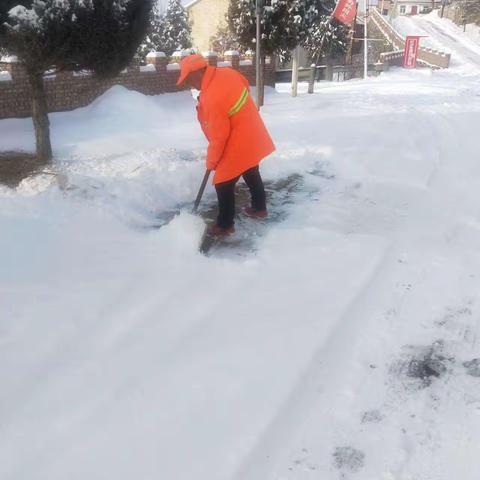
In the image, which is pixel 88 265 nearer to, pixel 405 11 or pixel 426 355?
pixel 426 355

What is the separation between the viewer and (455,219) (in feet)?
15.5

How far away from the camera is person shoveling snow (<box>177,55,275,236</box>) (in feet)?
13.0

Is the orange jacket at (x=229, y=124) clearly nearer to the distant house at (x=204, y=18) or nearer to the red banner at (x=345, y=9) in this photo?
the red banner at (x=345, y=9)

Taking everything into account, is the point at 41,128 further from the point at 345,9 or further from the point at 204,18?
the point at 204,18

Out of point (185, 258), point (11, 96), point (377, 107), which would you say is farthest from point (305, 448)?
point (377, 107)

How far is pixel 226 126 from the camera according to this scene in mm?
4043

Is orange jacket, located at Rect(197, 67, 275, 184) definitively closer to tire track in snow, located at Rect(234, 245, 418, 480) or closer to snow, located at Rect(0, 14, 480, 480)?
snow, located at Rect(0, 14, 480, 480)

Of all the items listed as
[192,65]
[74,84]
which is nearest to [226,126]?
[192,65]

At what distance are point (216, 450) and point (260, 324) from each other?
Answer: 39.3 inches

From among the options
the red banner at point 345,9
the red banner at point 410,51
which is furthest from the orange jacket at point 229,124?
the red banner at point 410,51

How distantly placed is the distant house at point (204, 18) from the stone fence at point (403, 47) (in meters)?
12.9

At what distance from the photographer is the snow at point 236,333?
215cm

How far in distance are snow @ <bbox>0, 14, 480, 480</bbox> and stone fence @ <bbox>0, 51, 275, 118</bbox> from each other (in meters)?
3.46

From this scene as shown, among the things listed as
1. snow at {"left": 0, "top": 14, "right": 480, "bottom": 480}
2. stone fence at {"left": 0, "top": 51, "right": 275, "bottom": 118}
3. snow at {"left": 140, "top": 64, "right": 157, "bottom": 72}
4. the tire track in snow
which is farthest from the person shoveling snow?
snow at {"left": 140, "top": 64, "right": 157, "bottom": 72}
